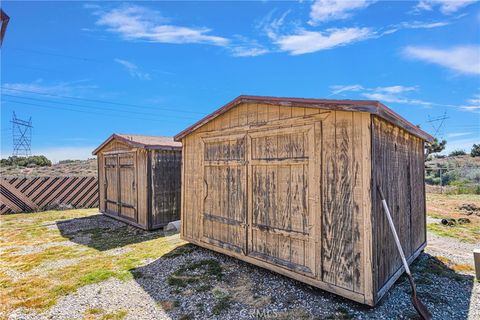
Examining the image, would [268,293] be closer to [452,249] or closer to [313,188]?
[313,188]

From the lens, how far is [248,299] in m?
3.26

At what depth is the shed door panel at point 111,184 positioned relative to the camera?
8.45 metres

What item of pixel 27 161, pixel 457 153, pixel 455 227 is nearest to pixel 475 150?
pixel 457 153

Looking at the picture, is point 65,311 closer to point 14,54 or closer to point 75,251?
point 75,251

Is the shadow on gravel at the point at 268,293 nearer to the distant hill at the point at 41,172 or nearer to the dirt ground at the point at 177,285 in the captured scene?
the dirt ground at the point at 177,285

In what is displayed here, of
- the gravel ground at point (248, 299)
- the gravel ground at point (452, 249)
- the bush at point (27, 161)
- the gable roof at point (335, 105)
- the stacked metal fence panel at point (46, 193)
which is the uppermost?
the gable roof at point (335, 105)

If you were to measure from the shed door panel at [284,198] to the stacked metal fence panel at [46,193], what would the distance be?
32.4 ft

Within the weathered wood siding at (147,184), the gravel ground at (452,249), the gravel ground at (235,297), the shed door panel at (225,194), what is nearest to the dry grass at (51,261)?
the gravel ground at (235,297)

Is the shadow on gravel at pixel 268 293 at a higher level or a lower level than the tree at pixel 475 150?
lower

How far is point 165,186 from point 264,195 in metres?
4.15

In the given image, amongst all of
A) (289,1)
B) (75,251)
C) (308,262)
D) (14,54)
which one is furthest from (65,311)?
(14,54)

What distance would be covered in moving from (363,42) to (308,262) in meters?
7.50

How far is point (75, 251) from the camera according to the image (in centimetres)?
537

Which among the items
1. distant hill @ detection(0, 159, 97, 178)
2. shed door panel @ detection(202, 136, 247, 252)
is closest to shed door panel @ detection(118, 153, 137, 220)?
shed door panel @ detection(202, 136, 247, 252)
